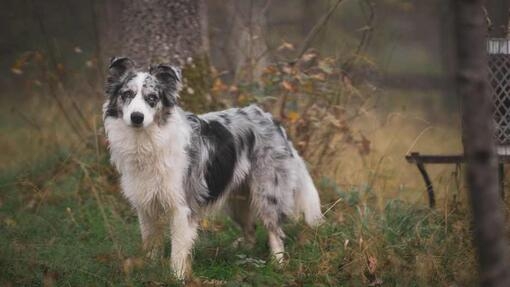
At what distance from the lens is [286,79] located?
6.48 metres

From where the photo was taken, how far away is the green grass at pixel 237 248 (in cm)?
408

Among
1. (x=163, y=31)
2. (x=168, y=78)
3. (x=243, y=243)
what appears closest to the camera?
(x=168, y=78)

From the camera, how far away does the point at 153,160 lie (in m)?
4.52

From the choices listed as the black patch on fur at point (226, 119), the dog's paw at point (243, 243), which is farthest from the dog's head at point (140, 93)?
the dog's paw at point (243, 243)

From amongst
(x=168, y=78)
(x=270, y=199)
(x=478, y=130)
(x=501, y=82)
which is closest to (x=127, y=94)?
(x=168, y=78)

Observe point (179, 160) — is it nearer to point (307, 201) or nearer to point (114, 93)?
point (114, 93)

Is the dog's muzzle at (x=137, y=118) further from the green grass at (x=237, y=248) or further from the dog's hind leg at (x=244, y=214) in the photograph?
the dog's hind leg at (x=244, y=214)

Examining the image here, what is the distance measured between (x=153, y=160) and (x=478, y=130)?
3.06m

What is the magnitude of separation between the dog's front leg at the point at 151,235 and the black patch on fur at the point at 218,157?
0.46m

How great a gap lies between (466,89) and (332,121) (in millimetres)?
4524

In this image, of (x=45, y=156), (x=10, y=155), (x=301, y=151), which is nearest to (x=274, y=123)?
(x=301, y=151)

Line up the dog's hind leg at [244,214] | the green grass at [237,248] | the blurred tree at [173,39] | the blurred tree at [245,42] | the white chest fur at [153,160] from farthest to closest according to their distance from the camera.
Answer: the blurred tree at [245,42] < the blurred tree at [173,39] < the dog's hind leg at [244,214] < the white chest fur at [153,160] < the green grass at [237,248]

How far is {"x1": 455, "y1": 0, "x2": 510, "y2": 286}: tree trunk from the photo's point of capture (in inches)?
70.4

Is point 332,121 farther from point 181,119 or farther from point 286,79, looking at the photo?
point 181,119
